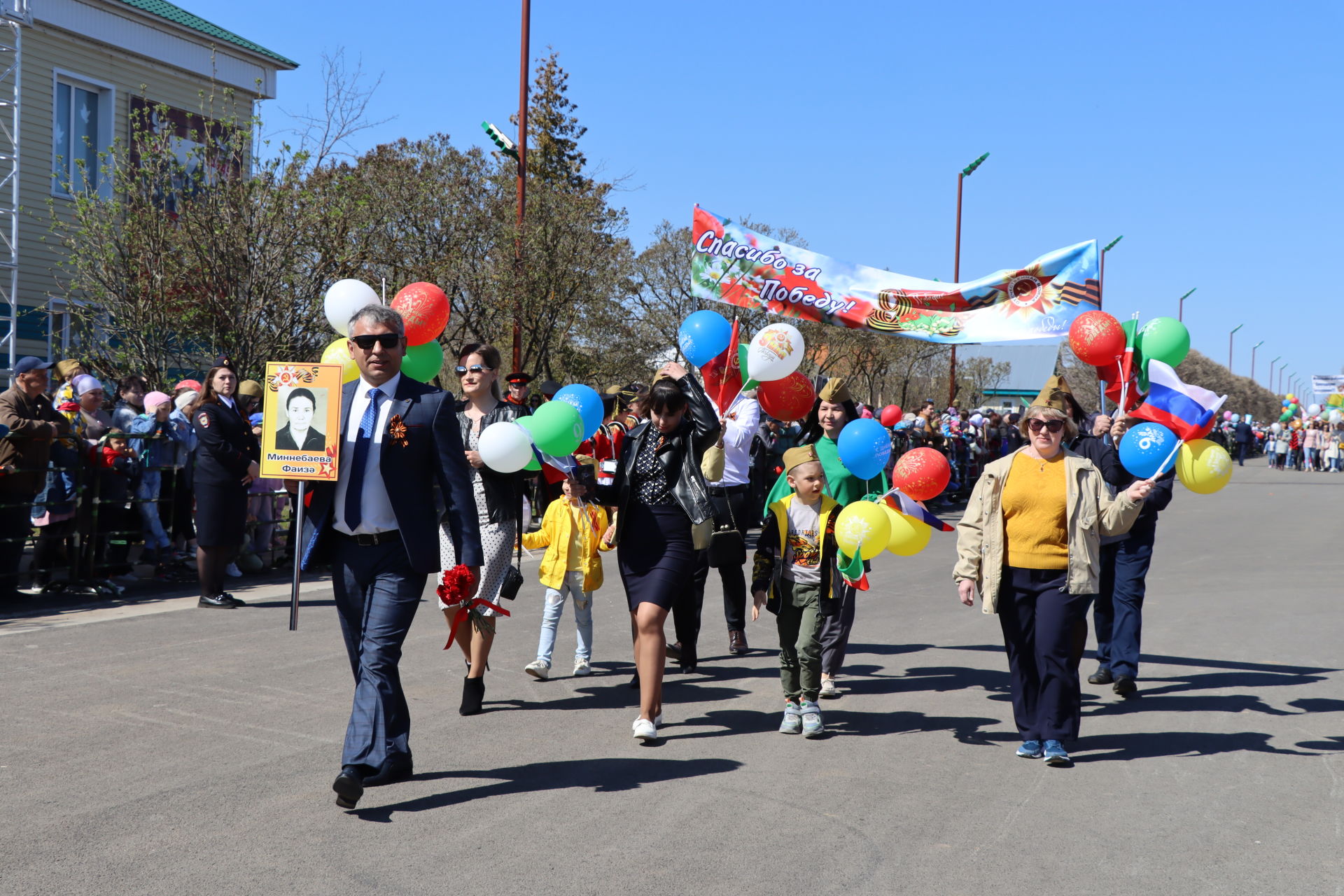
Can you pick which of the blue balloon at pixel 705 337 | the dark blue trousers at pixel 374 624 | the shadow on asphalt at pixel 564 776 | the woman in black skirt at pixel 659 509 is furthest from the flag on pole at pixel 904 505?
the dark blue trousers at pixel 374 624

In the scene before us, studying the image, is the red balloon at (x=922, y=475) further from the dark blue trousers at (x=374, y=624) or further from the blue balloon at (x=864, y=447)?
the dark blue trousers at (x=374, y=624)

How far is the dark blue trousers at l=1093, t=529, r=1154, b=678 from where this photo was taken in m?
7.32

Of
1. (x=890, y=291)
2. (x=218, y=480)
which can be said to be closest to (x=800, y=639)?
(x=218, y=480)

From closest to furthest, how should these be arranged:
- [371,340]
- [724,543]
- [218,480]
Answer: [371,340] → [724,543] → [218,480]

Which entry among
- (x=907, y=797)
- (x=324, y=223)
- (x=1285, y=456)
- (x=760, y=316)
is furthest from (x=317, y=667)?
(x=1285, y=456)

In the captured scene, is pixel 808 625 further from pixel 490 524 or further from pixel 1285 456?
pixel 1285 456

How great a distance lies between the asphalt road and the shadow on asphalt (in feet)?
0.07

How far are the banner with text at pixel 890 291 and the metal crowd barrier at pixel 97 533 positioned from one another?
5788 mm

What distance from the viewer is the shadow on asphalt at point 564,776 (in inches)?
191

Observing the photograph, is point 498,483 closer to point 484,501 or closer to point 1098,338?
point 484,501

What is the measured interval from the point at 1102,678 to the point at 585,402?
12.6ft

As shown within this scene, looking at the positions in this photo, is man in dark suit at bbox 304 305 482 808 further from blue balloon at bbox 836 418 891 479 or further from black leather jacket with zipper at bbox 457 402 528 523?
blue balloon at bbox 836 418 891 479

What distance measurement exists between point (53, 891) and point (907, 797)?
329cm

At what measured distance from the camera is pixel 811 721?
612cm
